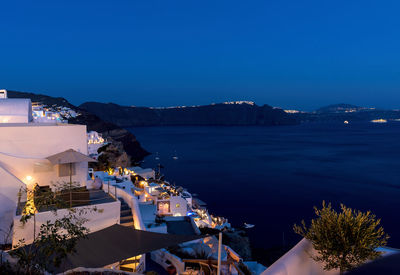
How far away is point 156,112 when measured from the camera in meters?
199

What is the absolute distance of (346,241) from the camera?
4.71 metres

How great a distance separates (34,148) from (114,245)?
5.17 meters

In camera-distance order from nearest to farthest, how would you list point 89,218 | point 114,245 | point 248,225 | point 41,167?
point 114,245
point 89,218
point 41,167
point 248,225

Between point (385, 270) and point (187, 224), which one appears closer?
point (385, 270)

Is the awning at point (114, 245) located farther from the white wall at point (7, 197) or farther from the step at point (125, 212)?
the white wall at point (7, 197)

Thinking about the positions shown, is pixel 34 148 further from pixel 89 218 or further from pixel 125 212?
pixel 125 212

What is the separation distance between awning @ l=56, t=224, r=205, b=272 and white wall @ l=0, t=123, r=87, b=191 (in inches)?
170

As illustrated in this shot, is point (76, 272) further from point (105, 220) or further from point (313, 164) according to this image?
point (313, 164)

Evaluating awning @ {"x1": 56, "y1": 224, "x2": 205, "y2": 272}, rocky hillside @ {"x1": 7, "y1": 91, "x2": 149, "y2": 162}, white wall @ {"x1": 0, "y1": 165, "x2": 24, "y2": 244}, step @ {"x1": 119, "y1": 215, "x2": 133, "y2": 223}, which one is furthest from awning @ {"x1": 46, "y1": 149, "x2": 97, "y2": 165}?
rocky hillside @ {"x1": 7, "y1": 91, "x2": 149, "y2": 162}

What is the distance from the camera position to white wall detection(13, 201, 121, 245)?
6672 millimetres

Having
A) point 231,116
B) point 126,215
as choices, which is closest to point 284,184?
point 126,215

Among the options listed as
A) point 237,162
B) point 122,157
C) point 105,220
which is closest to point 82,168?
point 105,220

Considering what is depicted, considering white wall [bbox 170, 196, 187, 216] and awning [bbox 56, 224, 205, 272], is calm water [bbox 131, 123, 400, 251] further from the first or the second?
awning [bbox 56, 224, 205, 272]

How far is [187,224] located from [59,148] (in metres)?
5.79
